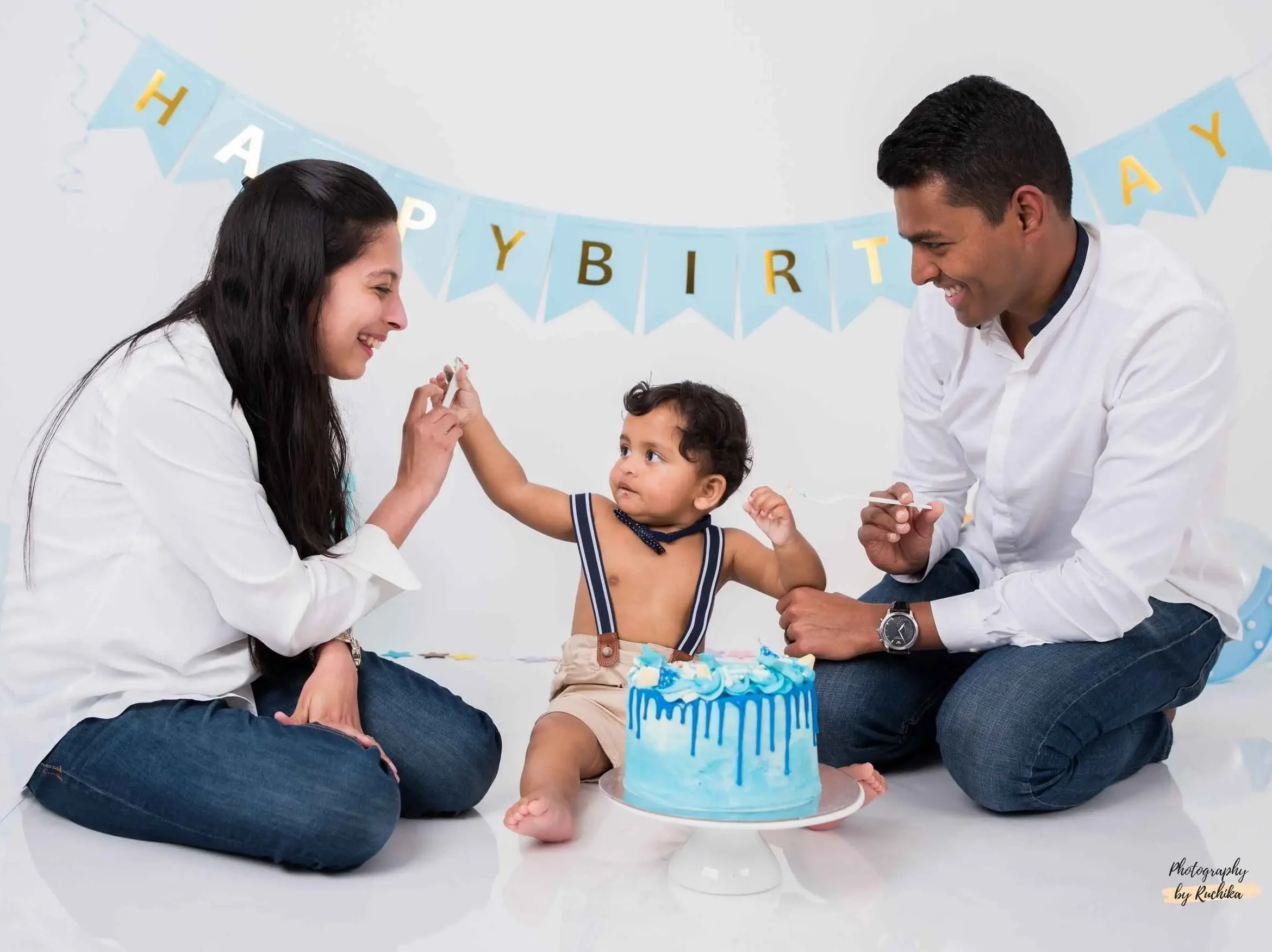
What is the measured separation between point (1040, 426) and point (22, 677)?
142 cm

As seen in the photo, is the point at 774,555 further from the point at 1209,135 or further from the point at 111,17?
the point at 111,17

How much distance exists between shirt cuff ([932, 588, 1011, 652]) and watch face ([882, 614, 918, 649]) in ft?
0.12

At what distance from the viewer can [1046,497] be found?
1950mm

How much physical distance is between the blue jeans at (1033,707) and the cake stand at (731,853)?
28cm

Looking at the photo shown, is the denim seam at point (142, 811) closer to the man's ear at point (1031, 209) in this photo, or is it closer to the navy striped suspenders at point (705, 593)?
the navy striped suspenders at point (705, 593)

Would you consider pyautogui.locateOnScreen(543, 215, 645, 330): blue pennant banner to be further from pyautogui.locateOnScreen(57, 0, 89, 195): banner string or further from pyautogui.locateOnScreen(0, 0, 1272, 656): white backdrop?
pyautogui.locateOnScreen(57, 0, 89, 195): banner string

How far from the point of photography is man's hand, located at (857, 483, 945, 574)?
2047 millimetres

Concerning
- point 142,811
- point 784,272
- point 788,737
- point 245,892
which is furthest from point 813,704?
point 784,272

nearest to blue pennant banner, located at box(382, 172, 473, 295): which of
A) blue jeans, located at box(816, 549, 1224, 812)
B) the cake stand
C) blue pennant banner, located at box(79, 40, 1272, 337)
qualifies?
blue pennant banner, located at box(79, 40, 1272, 337)

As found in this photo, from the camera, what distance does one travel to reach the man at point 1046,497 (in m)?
1.78

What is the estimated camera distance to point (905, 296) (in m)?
2.82

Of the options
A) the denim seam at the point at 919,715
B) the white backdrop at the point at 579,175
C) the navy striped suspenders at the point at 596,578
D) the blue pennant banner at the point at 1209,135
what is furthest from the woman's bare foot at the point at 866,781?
the blue pennant banner at the point at 1209,135

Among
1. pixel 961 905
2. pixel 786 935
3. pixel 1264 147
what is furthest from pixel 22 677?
pixel 1264 147

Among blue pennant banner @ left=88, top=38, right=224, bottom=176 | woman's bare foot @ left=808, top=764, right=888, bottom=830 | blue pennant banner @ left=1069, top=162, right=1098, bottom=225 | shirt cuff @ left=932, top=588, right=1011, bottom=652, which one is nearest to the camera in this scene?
woman's bare foot @ left=808, top=764, right=888, bottom=830
